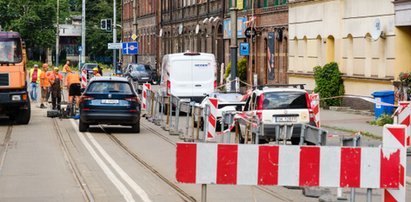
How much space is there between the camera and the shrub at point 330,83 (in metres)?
38.2

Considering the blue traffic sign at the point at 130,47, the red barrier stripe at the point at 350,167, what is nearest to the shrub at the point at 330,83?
the blue traffic sign at the point at 130,47

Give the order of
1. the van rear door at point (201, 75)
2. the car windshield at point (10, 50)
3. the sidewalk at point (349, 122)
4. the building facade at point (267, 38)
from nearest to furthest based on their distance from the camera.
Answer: the sidewalk at point (349, 122)
the car windshield at point (10, 50)
the van rear door at point (201, 75)
the building facade at point (267, 38)

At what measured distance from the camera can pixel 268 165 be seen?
9.78 m

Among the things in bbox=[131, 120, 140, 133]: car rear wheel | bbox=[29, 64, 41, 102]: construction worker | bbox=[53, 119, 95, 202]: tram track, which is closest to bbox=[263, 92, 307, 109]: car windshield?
bbox=[53, 119, 95, 202]: tram track

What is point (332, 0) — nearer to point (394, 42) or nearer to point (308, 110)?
point (394, 42)

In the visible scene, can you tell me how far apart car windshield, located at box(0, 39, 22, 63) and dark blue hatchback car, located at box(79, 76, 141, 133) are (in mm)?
3876

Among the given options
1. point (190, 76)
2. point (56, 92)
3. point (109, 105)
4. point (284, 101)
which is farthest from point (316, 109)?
point (56, 92)

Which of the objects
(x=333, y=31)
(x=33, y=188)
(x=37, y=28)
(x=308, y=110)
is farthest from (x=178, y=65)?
(x=37, y=28)

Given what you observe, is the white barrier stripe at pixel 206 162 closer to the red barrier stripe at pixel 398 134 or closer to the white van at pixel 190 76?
the red barrier stripe at pixel 398 134

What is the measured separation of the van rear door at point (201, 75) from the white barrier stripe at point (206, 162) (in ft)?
92.0

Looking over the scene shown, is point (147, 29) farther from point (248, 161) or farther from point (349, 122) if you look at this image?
point (248, 161)

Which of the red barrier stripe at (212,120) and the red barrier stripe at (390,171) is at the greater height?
the red barrier stripe at (390,171)

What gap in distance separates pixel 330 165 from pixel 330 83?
2883 centimetres

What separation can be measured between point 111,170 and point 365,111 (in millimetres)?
18757
